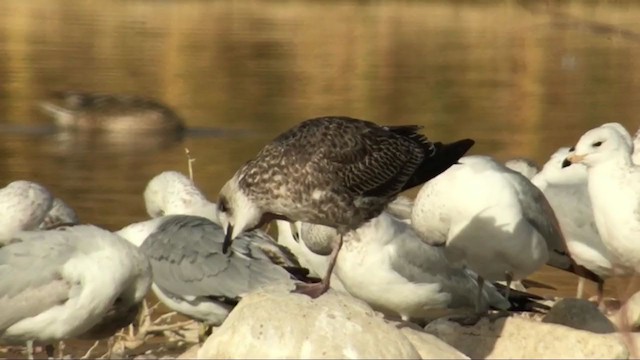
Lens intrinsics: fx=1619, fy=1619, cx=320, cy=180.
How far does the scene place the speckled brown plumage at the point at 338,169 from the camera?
290 inches

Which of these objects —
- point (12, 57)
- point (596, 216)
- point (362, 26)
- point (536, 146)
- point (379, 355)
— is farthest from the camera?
point (362, 26)

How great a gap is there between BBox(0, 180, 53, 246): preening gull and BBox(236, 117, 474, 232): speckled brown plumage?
1710 mm

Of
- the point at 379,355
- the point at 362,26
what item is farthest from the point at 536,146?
the point at 362,26

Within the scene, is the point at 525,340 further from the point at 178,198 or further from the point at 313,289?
the point at 178,198

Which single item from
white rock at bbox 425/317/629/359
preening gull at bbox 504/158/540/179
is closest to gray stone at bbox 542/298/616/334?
white rock at bbox 425/317/629/359

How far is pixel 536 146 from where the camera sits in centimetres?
1956

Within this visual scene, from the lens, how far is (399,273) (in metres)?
8.27

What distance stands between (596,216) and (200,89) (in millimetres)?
19246

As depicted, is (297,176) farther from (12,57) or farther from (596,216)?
(12,57)

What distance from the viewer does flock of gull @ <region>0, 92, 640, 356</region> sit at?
753 cm

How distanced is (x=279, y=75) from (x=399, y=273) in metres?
21.8

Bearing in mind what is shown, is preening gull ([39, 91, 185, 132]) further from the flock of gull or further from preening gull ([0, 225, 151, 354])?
preening gull ([0, 225, 151, 354])

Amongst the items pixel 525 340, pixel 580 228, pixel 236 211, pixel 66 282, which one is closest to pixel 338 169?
pixel 236 211

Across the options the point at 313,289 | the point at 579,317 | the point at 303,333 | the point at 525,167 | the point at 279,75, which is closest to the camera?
the point at 303,333
